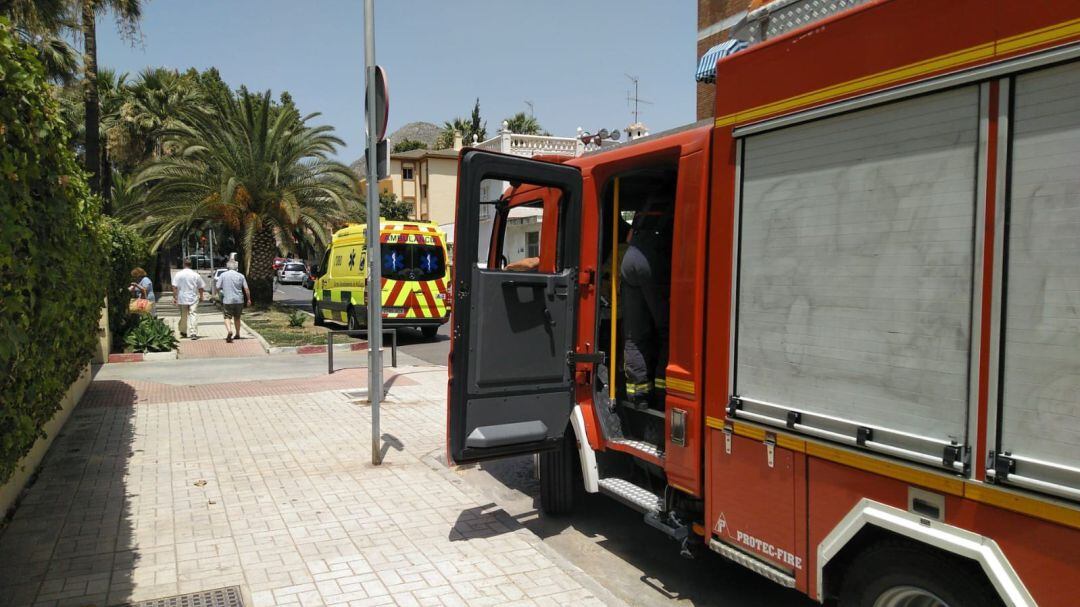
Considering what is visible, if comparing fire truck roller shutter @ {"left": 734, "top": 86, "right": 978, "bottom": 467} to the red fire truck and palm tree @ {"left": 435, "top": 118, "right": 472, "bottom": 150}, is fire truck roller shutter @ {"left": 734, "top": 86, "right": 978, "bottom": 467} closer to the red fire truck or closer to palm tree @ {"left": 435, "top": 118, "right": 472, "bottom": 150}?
the red fire truck

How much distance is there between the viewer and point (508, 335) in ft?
14.2

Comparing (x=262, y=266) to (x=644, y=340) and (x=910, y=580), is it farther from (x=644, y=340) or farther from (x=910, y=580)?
(x=910, y=580)

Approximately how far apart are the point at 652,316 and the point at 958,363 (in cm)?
217

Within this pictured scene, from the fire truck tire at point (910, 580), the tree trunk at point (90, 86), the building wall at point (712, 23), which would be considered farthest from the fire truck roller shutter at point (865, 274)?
the tree trunk at point (90, 86)

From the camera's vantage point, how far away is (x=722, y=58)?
135 inches

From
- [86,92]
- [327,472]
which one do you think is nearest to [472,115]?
[86,92]

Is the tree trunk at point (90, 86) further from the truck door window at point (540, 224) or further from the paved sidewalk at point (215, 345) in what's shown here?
the truck door window at point (540, 224)

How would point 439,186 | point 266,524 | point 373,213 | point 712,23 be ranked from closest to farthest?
point 266,524 < point 373,213 < point 712,23 < point 439,186

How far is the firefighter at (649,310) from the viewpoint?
433 centimetres

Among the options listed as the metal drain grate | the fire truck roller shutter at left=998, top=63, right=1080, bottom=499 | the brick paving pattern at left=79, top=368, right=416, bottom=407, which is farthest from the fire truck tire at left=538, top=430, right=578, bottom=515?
the brick paving pattern at left=79, top=368, right=416, bottom=407

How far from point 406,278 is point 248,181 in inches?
322

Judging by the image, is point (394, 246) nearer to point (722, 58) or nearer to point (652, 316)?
point (652, 316)

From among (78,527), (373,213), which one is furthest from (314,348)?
(78,527)

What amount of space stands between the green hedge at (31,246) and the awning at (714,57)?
3.32 metres
